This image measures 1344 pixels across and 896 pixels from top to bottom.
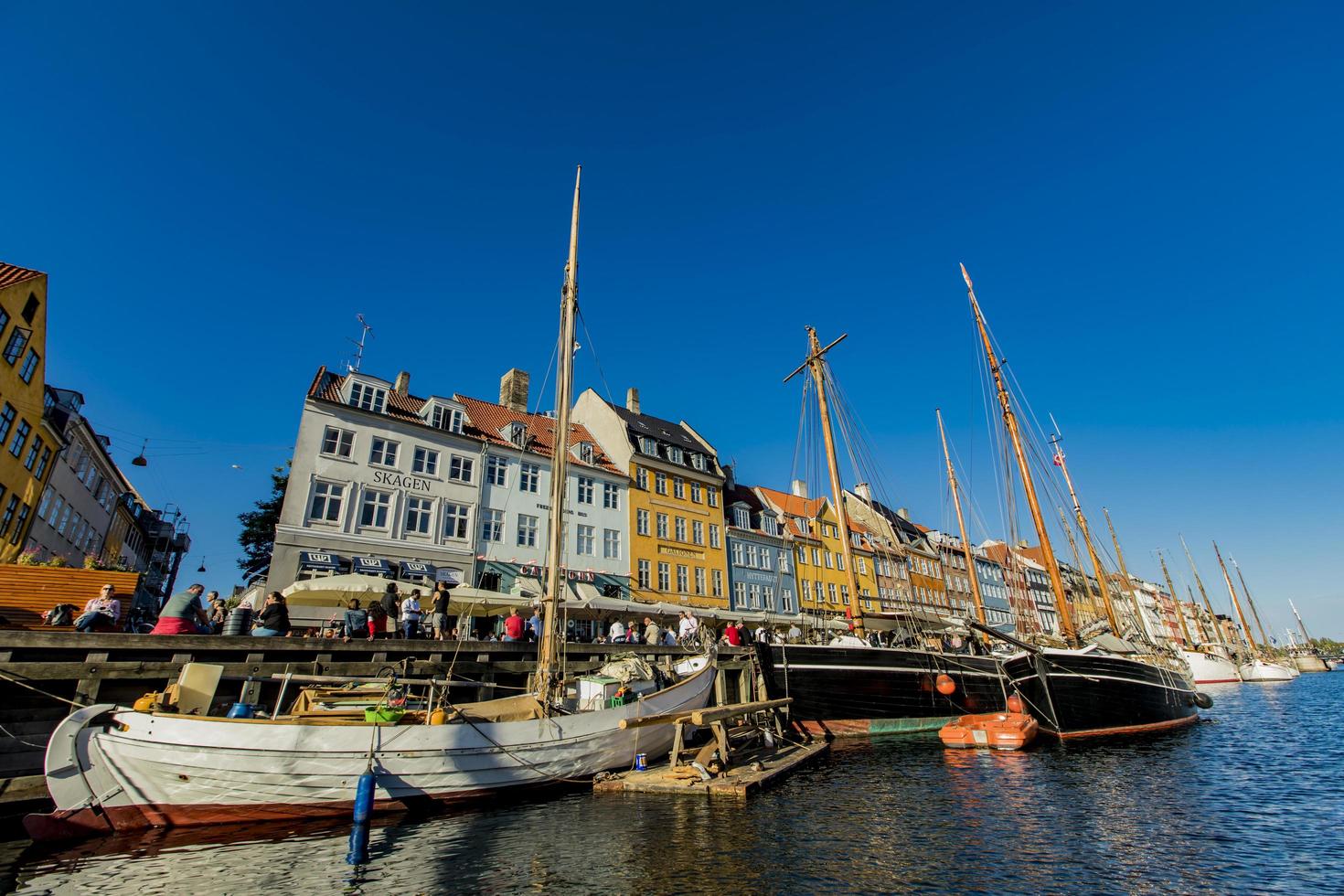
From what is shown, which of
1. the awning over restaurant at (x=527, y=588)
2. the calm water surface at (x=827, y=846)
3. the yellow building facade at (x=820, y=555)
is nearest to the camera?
the calm water surface at (x=827, y=846)

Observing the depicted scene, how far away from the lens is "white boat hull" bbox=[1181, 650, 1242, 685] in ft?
220

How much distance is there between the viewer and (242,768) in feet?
34.5

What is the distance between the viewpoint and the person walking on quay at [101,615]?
1312 cm

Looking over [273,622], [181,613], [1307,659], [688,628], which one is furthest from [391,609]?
[1307,659]

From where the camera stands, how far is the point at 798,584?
48.0 metres

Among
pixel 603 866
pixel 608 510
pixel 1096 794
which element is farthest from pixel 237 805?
pixel 608 510

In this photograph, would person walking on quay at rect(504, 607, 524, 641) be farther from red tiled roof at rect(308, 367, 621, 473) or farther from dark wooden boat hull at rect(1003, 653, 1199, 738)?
dark wooden boat hull at rect(1003, 653, 1199, 738)

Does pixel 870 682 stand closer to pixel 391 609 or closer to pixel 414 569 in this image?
pixel 391 609

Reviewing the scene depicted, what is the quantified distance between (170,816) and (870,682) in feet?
64.5

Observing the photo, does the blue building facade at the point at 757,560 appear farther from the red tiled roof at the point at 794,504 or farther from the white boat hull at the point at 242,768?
the white boat hull at the point at 242,768

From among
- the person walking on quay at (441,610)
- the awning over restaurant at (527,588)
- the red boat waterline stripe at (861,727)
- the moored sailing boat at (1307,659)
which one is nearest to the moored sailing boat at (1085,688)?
the red boat waterline stripe at (861,727)

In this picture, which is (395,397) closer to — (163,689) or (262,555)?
(262,555)

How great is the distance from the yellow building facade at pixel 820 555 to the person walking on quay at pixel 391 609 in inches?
1264

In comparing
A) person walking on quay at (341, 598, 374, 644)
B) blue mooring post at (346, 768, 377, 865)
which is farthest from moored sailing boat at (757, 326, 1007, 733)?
blue mooring post at (346, 768, 377, 865)
